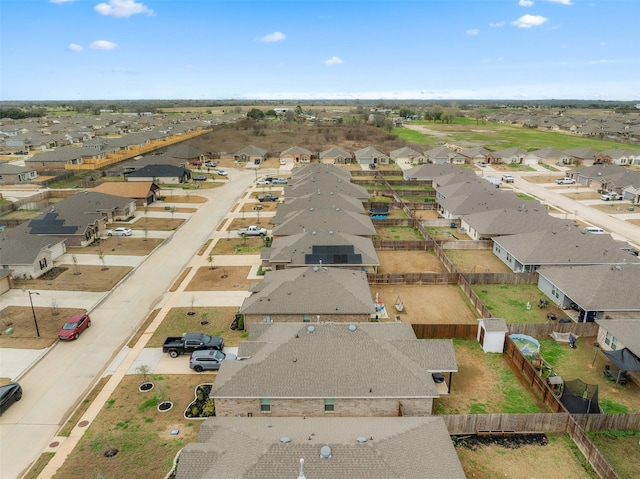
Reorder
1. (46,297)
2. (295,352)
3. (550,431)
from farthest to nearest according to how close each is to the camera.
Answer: (46,297) → (295,352) → (550,431)

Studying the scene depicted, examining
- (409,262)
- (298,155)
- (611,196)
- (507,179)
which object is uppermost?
(298,155)

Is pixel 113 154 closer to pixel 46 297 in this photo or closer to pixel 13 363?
pixel 46 297

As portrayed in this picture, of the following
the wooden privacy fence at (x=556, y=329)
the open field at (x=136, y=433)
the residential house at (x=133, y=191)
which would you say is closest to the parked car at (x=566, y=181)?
the wooden privacy fence at (x=556, y=329)

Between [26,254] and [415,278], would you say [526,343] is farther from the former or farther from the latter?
[26,254]

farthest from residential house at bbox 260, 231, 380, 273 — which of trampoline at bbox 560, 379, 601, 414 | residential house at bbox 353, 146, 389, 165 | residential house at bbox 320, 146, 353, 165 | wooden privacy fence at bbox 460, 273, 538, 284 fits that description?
residential house at bbox 320, 146, 353, 165

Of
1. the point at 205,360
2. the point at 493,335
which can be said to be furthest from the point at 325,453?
the point at 493,335

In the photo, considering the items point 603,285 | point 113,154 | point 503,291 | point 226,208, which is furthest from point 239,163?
point 603,285

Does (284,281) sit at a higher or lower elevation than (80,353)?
higher

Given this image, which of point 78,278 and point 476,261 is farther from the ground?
point 476,261
